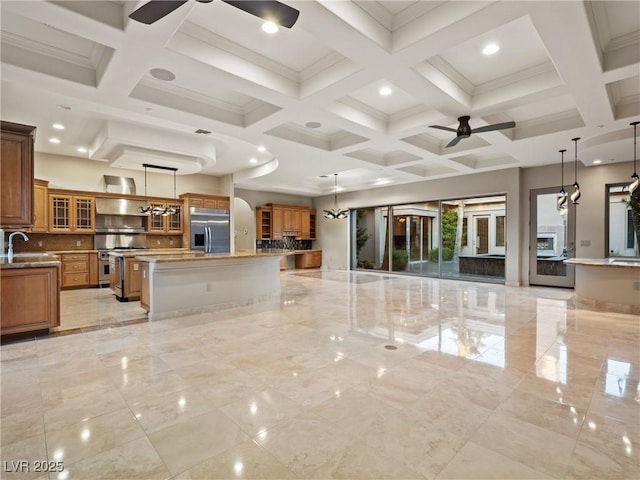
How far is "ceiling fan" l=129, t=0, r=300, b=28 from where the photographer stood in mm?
1926

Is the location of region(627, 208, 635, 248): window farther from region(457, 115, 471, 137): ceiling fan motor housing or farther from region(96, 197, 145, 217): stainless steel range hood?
region(96, 197, 145, 217): stainless steel range hood

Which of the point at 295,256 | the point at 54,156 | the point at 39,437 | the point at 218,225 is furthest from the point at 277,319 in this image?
the point at 295,256

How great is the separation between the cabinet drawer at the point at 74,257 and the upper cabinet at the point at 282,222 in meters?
5.22

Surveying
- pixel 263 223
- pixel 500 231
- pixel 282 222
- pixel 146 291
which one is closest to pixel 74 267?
pixel 146 291

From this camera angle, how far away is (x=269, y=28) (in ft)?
10.6

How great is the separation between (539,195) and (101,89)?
366 inches

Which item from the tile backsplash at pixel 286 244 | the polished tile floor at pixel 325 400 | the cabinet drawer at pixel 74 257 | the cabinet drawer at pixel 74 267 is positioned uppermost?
the tile backsplash at pixel 286 244

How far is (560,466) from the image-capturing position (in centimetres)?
176

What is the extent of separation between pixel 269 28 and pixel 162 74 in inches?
61.4

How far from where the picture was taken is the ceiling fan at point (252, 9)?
1926mm

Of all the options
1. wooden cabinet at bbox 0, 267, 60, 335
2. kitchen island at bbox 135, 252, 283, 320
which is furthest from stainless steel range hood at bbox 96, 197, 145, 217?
wooden cabinet at bbox 0, 267, 60, 335

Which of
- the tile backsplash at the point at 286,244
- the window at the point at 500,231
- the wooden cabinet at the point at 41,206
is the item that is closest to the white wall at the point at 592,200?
the window at the point at 500,231

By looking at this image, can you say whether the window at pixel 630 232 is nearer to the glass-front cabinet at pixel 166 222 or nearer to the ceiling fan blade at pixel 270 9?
the ceiling fan blade at pixel 270 9

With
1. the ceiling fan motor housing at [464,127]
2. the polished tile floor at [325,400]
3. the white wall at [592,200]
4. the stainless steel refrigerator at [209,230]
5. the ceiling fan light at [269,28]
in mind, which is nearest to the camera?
the polished tile floor at [325,400]
